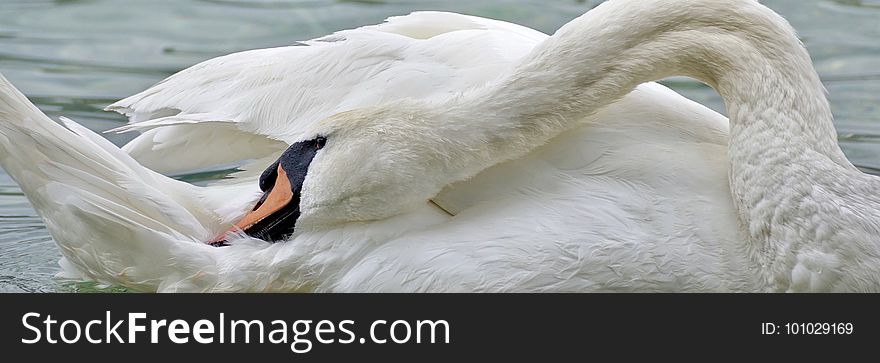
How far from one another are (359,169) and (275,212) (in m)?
0.33

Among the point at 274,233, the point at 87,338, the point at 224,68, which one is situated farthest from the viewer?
the point at 224,68

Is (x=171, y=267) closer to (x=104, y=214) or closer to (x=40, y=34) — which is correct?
(x=104, y=214)

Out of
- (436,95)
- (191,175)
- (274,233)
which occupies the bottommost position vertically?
(191,175)

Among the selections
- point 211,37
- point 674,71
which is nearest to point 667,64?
point 674,71

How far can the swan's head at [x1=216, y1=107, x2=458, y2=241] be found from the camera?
16.0ft

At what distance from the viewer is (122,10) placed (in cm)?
988

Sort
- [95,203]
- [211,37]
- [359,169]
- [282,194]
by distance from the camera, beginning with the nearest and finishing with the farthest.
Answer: [359,169]
[282,194]
[95,203]
[211,37]

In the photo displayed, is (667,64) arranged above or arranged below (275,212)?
above

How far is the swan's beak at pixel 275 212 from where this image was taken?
5008 millimetres

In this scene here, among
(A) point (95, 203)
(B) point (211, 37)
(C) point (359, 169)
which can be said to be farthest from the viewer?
(B) point (211, 37)

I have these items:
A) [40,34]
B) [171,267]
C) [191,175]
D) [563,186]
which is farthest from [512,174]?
[40,34]

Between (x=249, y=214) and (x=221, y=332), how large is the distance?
0.50 metres

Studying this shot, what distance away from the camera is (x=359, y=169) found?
16.0 feet

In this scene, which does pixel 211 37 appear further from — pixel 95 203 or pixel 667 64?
pixel 667 64
